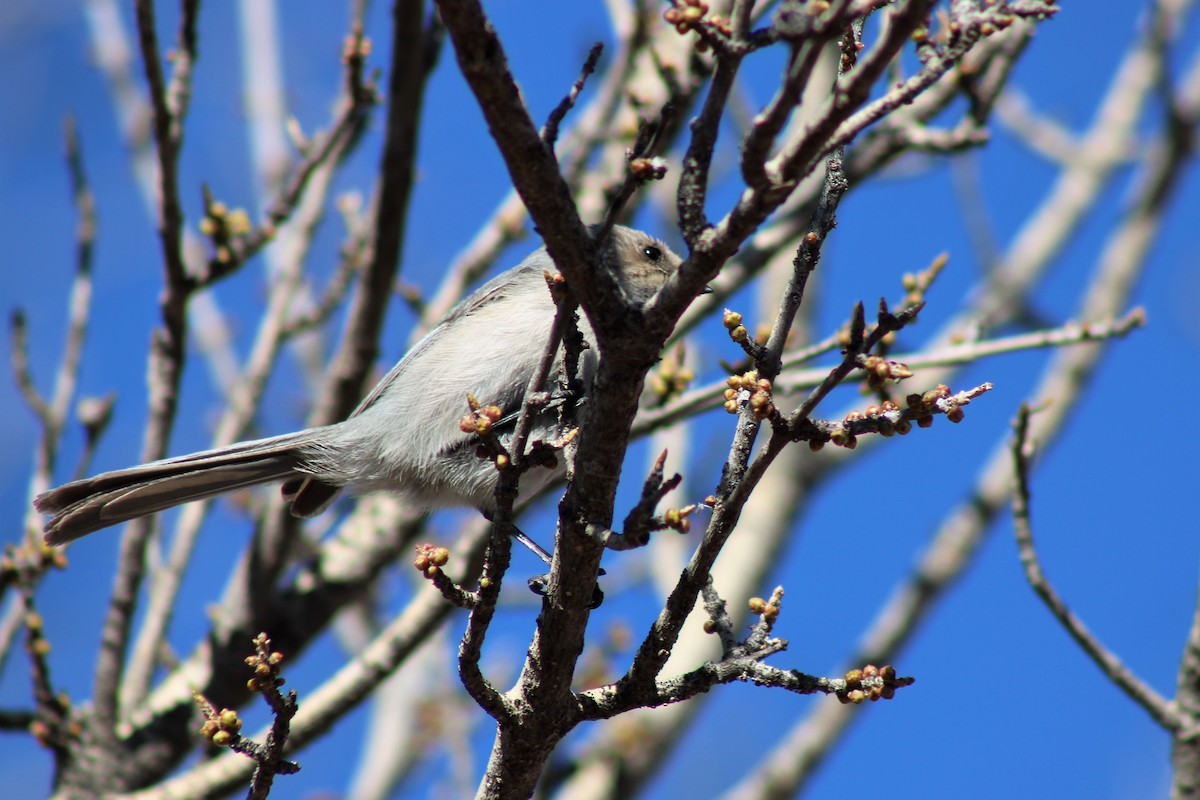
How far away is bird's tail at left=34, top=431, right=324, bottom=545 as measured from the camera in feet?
10.6

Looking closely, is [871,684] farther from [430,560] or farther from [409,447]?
[409,447]

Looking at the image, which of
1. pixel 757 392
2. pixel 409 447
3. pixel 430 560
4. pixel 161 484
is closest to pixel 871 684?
pixel 757 392

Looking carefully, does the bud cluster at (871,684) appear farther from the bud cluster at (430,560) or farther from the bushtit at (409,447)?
the bushtit at (409,447)

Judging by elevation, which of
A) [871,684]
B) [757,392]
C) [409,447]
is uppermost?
[409,447]

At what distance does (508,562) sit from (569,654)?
0.33 m

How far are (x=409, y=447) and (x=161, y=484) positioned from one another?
2.55 ft

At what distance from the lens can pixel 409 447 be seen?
11.5 feet

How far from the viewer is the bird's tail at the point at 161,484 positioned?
3223 mm

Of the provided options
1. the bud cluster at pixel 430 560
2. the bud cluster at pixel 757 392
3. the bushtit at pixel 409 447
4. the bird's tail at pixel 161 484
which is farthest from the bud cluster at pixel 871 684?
the bird's tail at pixel 161 484

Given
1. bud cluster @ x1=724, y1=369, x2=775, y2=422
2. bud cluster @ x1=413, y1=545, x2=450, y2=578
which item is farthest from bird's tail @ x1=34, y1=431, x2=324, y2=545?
bud cluster @ x1=724, y1=369, x2=775, y2=422

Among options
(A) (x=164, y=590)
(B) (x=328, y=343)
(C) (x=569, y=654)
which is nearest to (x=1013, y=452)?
(C) (x=569, y=654)

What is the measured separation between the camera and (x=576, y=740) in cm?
582

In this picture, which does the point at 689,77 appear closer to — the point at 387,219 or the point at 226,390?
the point at 387,219

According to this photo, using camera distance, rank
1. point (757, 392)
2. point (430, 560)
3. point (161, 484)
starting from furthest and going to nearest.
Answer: point (161, 484), point (430, 560), point (757, 392)
